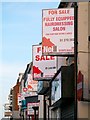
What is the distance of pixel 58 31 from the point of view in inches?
689

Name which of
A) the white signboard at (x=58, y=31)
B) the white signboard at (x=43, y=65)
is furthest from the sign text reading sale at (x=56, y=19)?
the white signboard at (x=43, y=65)

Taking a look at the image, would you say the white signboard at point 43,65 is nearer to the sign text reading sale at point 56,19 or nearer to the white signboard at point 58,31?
the white signboard at point 58,31

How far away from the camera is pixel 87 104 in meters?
15.1

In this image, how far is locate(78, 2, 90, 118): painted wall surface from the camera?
49.6 feet

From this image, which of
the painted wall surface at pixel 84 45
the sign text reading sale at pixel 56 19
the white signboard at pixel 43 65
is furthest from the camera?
the white signboard at pixel 43 65

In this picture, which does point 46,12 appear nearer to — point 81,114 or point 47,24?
point 47,24

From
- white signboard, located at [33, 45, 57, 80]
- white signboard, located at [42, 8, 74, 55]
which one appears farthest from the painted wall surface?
white signboard, located at [33, 45, 57, 80]

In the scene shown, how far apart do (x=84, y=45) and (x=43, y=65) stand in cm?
802

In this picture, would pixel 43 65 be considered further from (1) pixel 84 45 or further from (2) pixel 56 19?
(1) pixel 84 45

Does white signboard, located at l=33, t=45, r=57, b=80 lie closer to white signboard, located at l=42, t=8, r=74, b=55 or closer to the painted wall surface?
white signboard, located at l=42, t=8, r=74, b=55

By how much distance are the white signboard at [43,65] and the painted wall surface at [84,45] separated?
716 centimetres

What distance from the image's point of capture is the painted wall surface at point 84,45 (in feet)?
49.6

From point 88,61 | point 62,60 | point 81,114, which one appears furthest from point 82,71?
point 62,60

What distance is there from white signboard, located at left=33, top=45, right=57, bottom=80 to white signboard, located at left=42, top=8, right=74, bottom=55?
201 inches
